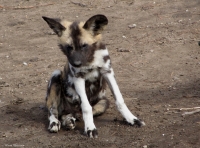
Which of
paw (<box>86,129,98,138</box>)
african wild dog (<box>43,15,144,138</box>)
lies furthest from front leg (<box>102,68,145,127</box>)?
paw (<box>86,129,98,138</box>)

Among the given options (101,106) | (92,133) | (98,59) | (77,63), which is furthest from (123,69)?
(92,133)

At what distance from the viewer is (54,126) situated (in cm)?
501

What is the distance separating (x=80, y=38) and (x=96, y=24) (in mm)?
223

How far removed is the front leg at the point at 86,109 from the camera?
4779 millimetres

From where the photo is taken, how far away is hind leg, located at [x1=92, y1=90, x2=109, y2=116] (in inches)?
208

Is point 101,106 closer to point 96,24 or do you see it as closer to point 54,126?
point 54,126

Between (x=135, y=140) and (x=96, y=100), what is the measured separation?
89 centimetres

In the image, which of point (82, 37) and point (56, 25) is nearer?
point (82, 37)

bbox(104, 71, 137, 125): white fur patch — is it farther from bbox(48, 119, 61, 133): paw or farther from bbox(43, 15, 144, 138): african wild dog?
bbox(48, 119, 61, 133): paw

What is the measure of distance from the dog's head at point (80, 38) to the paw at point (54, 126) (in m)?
0.67

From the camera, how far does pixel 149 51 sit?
7.19 meters

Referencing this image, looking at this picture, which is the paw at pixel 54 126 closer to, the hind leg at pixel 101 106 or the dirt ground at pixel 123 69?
the dirt ground at pixel 123 69

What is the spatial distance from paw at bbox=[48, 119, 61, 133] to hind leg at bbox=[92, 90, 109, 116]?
44 centimetres

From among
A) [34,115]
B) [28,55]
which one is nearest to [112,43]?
[28,55]
